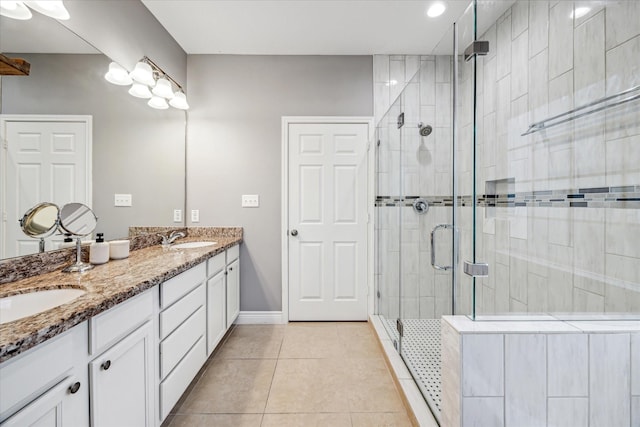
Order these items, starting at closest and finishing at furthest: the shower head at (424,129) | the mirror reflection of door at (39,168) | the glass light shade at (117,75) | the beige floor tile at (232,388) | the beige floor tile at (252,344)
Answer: the mirror reflection of door at (39,168), the beige floor tile at (232,388), the glass light shade at (117,75), the shower head at (424,129), the beige floor tile at (252,344)

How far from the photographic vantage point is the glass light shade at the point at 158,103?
7.39 feet

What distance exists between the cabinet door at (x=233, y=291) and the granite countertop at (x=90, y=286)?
526 millimetres

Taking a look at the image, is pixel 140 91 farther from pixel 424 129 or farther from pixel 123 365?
pixel 424 129

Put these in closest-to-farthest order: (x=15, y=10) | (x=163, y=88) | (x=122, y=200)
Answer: (x=15, y=10) → (x=122, y=200) → (x=163, y=88)

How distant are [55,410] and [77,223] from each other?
0.99 meters

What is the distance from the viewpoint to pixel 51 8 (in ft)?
4.44

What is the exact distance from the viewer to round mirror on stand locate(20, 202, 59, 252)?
4.14ft

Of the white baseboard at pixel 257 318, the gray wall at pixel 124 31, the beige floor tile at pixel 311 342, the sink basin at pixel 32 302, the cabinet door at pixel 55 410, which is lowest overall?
the beige floor tile at pixel 311 342

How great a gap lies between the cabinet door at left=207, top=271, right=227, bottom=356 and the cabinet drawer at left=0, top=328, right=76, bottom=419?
1.12 m

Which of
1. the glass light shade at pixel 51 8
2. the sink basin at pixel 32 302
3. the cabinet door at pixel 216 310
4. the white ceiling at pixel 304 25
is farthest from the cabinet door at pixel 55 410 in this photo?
the white ceiling at pixel 304 25

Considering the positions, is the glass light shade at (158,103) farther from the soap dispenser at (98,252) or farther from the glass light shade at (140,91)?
the soap dispenser at (98,252)

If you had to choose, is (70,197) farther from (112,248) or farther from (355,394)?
(355,394)

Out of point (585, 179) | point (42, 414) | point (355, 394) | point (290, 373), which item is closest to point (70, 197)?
point (42, 414)

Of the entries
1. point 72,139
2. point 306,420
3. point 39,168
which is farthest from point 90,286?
point 306,420
